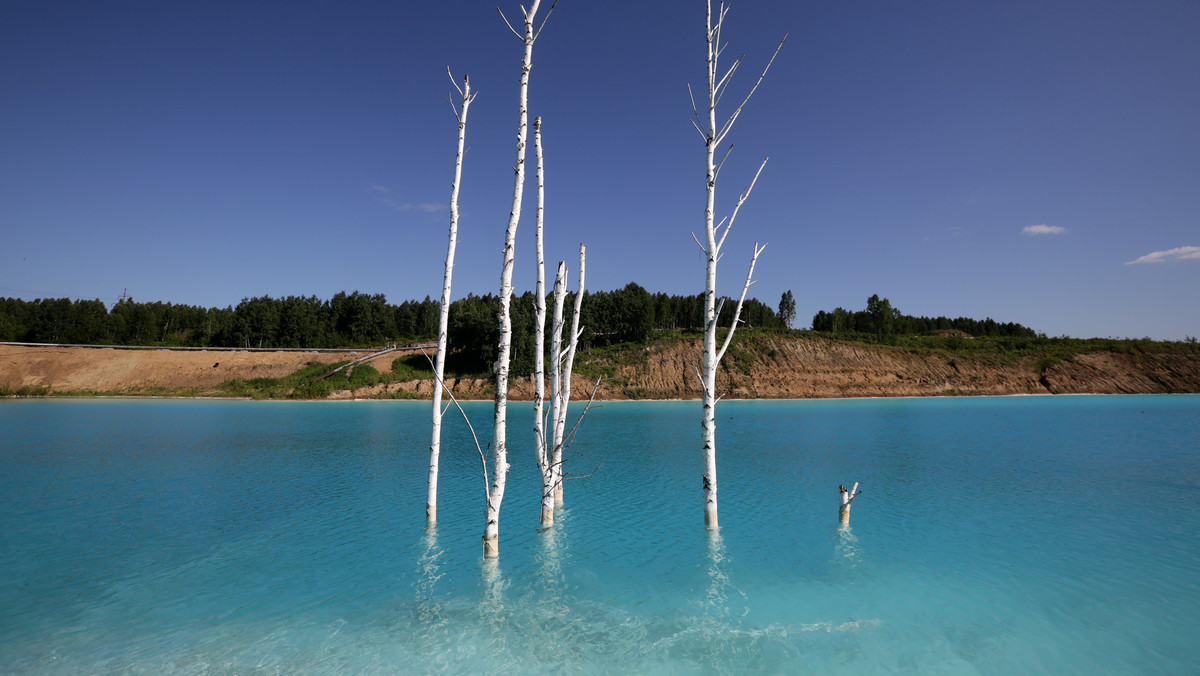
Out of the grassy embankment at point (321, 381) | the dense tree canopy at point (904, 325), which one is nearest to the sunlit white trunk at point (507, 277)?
the grassy embankment at point (321, 381)

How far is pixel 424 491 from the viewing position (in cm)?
1619

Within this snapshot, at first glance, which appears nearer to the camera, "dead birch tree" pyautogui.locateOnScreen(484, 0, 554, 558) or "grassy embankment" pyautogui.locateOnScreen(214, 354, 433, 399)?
"dead birch tree" pyautogui.locateOnScreen(484, 0, 554, 558)

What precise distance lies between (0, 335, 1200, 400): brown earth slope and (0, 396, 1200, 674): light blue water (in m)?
48.6

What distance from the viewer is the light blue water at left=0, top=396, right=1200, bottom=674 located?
22.6 ft

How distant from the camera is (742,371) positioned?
74938 millimetres

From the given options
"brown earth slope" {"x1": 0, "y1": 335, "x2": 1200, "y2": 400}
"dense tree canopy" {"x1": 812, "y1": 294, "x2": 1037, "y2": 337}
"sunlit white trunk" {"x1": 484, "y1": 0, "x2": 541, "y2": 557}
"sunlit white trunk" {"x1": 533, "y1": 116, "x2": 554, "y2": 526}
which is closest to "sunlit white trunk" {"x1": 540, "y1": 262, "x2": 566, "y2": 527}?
"sunlit white trunk" {"x1": 533, "y1": 116, "x2": 554, "y2": 526}

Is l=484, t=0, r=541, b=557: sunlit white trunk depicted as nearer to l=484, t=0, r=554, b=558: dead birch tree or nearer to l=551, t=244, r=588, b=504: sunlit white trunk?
l=484, t=0, r=554, b=558: dead birch tree

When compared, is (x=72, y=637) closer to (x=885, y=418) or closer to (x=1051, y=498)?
(x=1051, y=498)

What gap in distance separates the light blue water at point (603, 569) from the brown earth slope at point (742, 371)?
1915 inches

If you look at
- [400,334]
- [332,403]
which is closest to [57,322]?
[400,334]

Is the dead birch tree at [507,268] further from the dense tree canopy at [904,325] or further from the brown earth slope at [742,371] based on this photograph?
the dense tree canopy at [904,325]

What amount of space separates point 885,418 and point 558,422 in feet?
130

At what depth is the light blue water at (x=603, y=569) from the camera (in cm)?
690

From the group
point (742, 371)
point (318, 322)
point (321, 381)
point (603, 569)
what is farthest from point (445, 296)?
point (318, 322)
